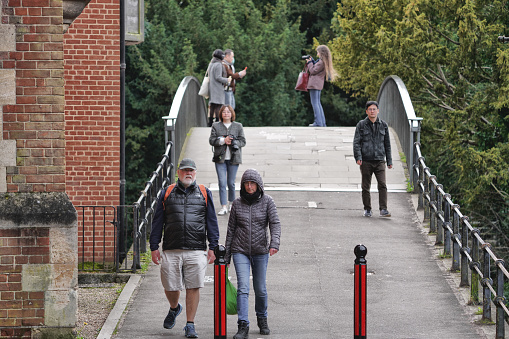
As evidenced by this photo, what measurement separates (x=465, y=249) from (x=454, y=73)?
1788 cm

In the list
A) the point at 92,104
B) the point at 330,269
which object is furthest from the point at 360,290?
the point at 92,104

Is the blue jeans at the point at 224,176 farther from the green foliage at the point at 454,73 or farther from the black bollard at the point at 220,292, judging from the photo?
the green foliage at the point at 454,73

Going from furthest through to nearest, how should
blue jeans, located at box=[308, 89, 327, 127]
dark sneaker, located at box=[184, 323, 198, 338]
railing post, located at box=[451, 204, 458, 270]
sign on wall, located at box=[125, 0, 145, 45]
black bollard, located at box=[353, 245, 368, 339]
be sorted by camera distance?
blue jeans, located at box=[308, 89, 327, 127]
sign on wall, located at box=[125, 0, 145, 45]
railing post, located at box=[451, 204, 458, 270]
dark sneaker, located at box=[184, 323, 198, 338]
black bollard, located at box=[353, 245, 368, 339]

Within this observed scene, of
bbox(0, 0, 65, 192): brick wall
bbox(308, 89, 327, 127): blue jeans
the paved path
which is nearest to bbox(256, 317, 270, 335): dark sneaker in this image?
the paved path

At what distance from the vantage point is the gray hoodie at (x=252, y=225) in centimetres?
874

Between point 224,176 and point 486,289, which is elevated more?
point 224,176

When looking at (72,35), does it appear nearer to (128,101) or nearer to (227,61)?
(227,61)

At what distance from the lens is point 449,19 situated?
88.7ft

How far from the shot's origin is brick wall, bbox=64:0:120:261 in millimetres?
13969

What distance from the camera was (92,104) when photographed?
46.0ft

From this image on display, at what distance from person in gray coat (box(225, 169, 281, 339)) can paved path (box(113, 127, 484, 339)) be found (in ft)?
1.57

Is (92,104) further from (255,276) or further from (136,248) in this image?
(255,276)

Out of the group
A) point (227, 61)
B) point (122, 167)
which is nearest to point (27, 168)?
point (122, 167)

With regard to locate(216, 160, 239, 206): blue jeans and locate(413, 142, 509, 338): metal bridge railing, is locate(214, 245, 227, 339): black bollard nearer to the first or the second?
locate(413, 142, 509, 338): metal bridge railing
